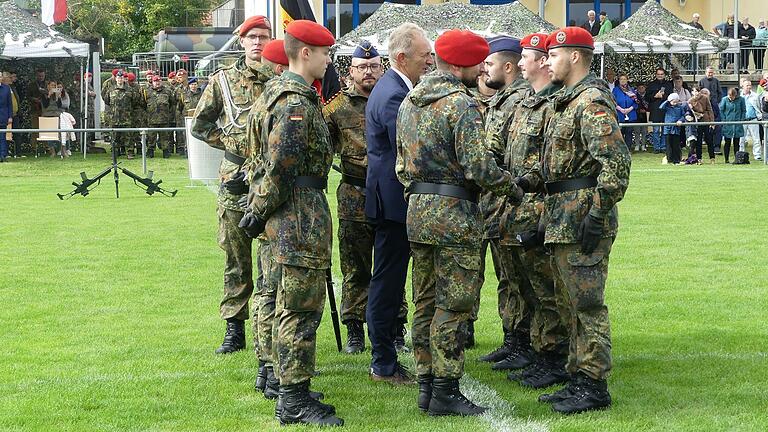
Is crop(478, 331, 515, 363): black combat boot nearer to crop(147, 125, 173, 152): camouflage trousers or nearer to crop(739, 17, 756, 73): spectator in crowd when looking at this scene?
crop(147, 125, 173, 152): camouflage trousers

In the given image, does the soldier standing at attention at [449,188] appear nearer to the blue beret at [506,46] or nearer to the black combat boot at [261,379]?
the black combat boot at [261,379]

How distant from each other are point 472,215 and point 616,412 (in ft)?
4.75

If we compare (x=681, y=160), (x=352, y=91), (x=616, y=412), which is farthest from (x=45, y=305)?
(x=681, y=160)

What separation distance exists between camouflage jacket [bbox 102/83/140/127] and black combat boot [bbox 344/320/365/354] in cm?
2295

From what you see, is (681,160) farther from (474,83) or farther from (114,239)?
(474,83)

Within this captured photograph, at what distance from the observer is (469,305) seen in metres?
6.86

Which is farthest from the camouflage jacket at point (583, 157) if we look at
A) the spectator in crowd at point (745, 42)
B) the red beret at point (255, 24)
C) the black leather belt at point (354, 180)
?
the spectator in crowd at point (745, 42)

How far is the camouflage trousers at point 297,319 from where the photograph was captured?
6672 millimetres

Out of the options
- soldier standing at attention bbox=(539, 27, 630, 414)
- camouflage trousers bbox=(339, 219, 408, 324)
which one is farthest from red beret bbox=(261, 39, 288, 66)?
soldier standing at attention bbox=(539, 27, 630, 414)

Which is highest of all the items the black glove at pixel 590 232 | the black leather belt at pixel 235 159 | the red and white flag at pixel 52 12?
the red and white flag at pixel 52 12

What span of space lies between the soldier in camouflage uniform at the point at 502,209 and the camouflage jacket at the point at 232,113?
5.53 feet

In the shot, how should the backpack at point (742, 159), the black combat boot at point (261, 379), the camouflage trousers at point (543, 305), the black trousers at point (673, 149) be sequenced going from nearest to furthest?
the black combat boot at point (261, 379)
the camouflage trousers at point (543, 305)
the backpack at point (742, 159)
the black trousers at point (673, 149)

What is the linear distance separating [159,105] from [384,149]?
2448 centimetres

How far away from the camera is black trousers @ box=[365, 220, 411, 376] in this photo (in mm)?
7824
